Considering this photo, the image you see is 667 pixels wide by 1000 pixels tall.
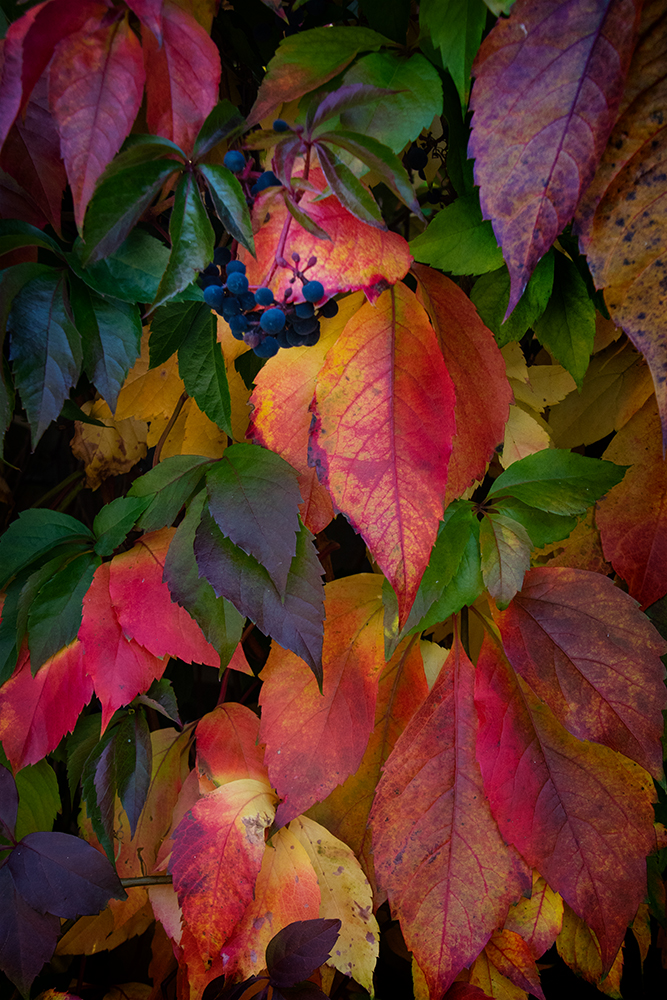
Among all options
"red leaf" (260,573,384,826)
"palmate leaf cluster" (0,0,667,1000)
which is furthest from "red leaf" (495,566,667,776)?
"red leaf" (260,573,384,826)

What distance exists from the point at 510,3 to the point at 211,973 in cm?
69

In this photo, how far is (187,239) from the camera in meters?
0.36

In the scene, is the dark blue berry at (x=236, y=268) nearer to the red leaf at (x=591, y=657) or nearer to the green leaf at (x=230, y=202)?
the green leaf at (x=230, y=202)

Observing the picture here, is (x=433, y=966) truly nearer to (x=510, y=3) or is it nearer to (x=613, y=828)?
(x=613, y=828)

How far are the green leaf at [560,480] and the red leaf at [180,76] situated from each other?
1.05ft

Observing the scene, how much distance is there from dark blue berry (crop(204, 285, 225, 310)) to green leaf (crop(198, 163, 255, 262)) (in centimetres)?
4

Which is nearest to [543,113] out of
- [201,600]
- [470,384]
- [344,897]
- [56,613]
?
[470,384]

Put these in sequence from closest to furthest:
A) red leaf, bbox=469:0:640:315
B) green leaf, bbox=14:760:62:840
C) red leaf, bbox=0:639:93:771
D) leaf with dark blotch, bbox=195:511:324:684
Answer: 1. red leaf, bbox=469:0:640:315
2. leaf with dark blotch, bbox=195:511:324:684
3. red leaf, bbox=0:639:93:771
4. green leaf, bbox=14:760:62:840

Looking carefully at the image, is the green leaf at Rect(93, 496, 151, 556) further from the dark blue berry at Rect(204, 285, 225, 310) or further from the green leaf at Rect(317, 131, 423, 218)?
the green leaf at Rect(317, 131, 423, 218)

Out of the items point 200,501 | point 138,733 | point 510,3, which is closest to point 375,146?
point 510,3

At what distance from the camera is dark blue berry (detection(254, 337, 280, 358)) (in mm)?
400

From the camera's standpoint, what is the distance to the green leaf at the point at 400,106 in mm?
382

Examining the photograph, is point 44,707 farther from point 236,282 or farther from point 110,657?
point 236,282

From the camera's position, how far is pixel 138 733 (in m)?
0.57
